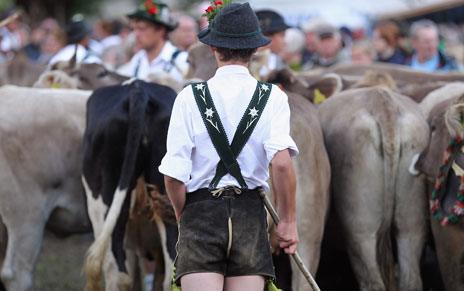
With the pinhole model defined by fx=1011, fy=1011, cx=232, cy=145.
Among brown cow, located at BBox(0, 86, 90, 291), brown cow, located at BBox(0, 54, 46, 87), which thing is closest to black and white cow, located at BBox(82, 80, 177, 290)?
brown cow, located at BBox(0, 86, 90, 291)

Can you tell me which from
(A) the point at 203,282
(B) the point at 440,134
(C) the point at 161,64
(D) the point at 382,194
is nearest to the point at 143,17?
(C) the point at 161,64

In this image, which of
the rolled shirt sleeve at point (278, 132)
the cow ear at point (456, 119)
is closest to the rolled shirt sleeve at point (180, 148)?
the rolled shirt sleeve at point (278, 132)

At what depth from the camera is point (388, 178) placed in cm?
749

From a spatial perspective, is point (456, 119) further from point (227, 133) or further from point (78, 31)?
point (78, 31)

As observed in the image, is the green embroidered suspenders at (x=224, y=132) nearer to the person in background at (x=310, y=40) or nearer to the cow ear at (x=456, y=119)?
the cow ear at (x=456, y=119)

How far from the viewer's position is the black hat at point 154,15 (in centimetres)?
991

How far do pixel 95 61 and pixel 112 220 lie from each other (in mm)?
3762

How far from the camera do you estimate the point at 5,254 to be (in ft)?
26.4

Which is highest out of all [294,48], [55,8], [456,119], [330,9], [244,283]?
[244,283]

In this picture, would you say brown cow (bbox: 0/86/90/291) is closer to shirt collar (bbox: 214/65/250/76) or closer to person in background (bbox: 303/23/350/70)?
shirt collar (bbox: 214/65/250/76)

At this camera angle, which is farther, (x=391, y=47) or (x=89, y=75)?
(x=391, y=47)

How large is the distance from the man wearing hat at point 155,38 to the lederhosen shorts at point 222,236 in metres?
4.91

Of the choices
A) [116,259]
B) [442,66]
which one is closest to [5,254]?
[116,259]

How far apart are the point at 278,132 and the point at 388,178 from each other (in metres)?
2.71
